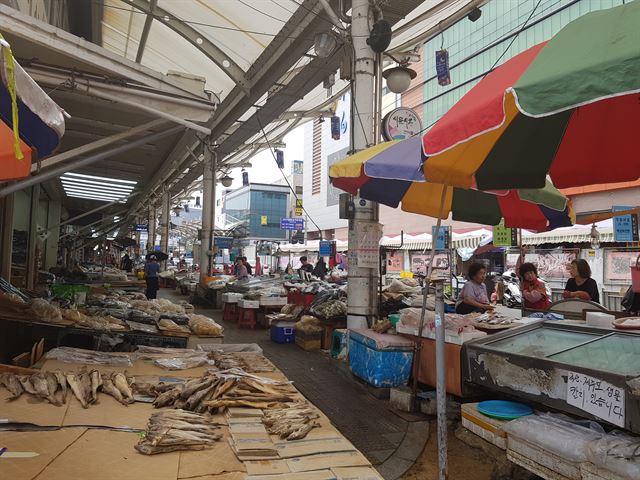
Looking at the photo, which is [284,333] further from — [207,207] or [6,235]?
[207,207]

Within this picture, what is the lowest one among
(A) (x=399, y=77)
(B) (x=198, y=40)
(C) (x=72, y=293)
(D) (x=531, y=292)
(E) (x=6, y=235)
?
(C) (x=72, y=293)

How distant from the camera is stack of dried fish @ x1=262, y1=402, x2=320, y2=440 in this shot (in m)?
2.83

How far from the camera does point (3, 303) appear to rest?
19.7ft

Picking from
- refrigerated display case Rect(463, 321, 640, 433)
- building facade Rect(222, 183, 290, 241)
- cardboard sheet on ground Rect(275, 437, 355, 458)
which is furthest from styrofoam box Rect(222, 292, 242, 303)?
building facade Rect(222, 183, 290, 241)

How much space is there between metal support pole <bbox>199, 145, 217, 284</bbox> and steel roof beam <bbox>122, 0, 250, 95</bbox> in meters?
5.94

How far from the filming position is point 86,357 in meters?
4.48

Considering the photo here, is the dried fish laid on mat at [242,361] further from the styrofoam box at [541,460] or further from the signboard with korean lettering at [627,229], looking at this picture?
the signboard with korean lettering at [627,229]

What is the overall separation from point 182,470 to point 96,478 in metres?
0.41

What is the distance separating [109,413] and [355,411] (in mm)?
3282

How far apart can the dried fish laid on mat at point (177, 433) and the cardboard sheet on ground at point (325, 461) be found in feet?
1.83

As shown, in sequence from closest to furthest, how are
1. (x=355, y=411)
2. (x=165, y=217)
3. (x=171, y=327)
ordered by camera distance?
(x=355, y=411)
(x=171, y=327)
(x=165, y=217)

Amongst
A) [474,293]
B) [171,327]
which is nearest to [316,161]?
[474,293]

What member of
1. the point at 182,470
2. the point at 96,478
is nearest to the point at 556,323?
the point at 182,470

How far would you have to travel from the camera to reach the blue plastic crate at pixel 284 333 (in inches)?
386
